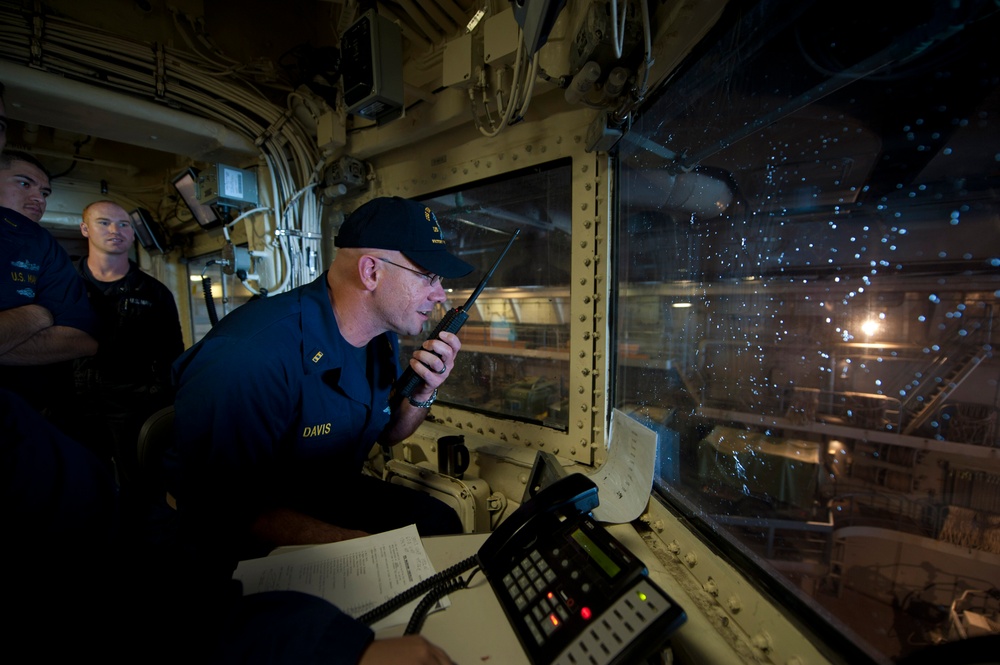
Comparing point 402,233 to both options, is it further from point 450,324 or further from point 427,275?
point 450,324

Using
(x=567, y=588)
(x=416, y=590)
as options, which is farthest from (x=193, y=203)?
(x=567, y=588)

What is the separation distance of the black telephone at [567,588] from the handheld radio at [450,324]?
713mm

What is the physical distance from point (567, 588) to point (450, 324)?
897 millimetres

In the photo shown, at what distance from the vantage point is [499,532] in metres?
0.75

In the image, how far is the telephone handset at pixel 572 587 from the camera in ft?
1.64

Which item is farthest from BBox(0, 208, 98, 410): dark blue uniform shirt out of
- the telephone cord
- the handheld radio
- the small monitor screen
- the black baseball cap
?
the telephone cord

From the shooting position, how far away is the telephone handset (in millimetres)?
500

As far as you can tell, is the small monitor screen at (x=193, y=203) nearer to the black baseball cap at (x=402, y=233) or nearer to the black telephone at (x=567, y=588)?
the black baseball cap at (x=402, y=233)

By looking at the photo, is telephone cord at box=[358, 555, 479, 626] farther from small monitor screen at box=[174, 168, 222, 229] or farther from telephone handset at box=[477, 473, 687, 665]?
small monitor screen at box=[174, 168, 222, 229]

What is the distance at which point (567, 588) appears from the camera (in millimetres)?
605

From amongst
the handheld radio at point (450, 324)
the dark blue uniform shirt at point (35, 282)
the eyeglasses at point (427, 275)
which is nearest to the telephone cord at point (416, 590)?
the handheld radio at point (450, 324)

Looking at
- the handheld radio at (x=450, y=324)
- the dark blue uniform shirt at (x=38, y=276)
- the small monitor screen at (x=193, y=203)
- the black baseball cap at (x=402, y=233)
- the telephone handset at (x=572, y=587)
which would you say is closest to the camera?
the telephone handset at (x=572, y=587)

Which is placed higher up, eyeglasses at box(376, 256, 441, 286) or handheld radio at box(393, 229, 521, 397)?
eyeglasses at box(376, 256, 441, 286)

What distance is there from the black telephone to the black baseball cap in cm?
79
